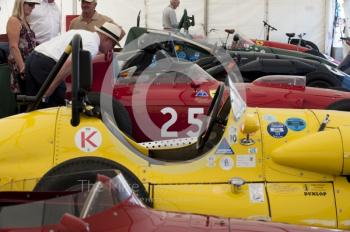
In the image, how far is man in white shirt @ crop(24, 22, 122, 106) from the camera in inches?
185

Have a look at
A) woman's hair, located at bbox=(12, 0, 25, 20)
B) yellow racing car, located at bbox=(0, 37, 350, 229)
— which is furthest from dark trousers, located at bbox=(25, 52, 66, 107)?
yellow racing car, located at bbox=(0, 37, 350, 229)

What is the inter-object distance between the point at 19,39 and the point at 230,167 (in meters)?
3.18

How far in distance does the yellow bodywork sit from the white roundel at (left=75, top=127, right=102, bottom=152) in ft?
0.04

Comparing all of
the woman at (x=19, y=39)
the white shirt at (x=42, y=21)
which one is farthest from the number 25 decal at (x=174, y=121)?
the white shirt at (x=42, y=21)

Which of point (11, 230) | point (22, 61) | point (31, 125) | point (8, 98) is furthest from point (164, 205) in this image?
point (8, 98)

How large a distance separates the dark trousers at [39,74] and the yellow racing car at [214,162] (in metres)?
1.24

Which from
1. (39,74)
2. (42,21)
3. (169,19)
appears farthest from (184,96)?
(169,19)

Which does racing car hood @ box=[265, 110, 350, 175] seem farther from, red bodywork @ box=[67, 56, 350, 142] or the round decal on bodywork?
red bodywork @ box=[67, 56, 350, 142]

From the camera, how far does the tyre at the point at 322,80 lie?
843cm

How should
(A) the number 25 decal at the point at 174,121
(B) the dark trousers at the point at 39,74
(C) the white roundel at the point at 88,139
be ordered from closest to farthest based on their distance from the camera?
(C) the white roundel at the point at 88,139
(A) the number 25 decal at the point at 174,121
(B) the dark trousers at the point at 39,74

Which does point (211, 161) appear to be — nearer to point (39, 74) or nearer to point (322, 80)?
point (39, 74)

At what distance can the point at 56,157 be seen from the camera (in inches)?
150

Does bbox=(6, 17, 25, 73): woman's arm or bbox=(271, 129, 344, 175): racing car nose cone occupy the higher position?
bbox=(6, 17, 25, 73): woman's arm

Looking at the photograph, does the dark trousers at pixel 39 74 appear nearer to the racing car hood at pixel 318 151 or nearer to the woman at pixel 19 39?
the woman at pixel 19 39
